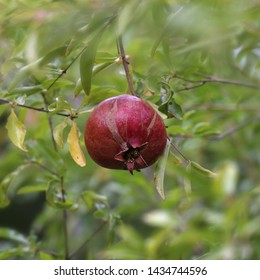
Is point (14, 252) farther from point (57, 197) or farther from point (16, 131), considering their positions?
point (16, 131)

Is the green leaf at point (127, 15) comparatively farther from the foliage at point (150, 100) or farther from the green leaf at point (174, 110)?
the green leaf at point (174, 110)

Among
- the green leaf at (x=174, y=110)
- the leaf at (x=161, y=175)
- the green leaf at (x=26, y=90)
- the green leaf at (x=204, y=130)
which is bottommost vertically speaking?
the green leaf at (x=204, y=130)

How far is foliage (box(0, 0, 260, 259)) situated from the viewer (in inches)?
31.6

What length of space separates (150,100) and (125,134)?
0.23 metres

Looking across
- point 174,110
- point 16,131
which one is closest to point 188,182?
point 174,110

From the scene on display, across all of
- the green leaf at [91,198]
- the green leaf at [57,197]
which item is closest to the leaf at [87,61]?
the green leaf at [57,197]

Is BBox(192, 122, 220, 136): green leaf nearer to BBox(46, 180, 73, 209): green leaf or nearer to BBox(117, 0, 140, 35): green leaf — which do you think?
BBox(46, 180, 73, 209): green leaf

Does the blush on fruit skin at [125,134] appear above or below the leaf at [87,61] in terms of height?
below

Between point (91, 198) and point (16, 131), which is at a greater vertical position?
point (16, 131)

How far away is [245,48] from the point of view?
1.83 meters

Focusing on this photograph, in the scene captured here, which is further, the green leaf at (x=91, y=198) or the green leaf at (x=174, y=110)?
the green leaf at (x=91, y=198)

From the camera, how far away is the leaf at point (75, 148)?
4.23ft

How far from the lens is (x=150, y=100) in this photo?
1315 millimetres
